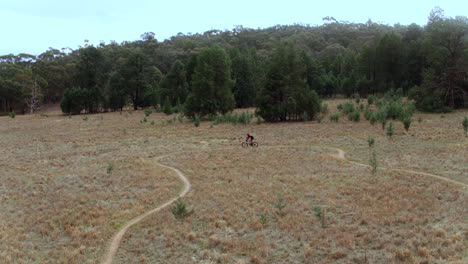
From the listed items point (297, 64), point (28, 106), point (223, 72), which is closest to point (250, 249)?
point (297, 64)

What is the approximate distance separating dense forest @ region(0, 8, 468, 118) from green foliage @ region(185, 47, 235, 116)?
94 mm

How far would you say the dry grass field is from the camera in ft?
22.7

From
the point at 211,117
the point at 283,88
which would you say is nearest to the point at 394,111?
the point at 283,88

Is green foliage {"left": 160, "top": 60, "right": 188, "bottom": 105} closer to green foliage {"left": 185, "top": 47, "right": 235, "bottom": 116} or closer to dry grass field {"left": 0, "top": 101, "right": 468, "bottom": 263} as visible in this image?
green foliage {"left": 185, "top": 47, "right": 235, "bottom": 116}

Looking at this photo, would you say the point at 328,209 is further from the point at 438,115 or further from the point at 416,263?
the point at 438,115

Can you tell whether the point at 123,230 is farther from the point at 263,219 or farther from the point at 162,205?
the point at 263,219

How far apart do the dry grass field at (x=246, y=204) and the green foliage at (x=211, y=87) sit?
52.9 feet

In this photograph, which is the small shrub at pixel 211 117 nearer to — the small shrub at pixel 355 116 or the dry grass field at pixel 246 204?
the small shrub at pixel 355 116

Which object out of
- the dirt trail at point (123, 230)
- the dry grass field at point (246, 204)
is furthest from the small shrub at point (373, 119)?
the dirt trail at point (123, 230)

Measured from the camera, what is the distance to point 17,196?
36.7 feet

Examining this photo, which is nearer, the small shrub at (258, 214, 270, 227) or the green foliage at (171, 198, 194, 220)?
the small shrub at (258, 214, 270, 227)

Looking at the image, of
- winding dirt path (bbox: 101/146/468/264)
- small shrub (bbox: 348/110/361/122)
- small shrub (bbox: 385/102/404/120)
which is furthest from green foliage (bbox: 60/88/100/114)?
small shrub (bbox: 385/102/404/120)

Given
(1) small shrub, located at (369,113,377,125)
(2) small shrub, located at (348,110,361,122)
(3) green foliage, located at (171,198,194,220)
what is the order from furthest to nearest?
(2) small shrub, located at (348,110,361,122), (1) small shrub, located at (369,113,377,125), (3) green foliage, located at (171,198,194,220)

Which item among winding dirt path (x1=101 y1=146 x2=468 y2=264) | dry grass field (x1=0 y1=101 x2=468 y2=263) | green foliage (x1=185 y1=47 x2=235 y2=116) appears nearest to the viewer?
dry grass field (x1=0 y1=101 x2=468 y2=263)
